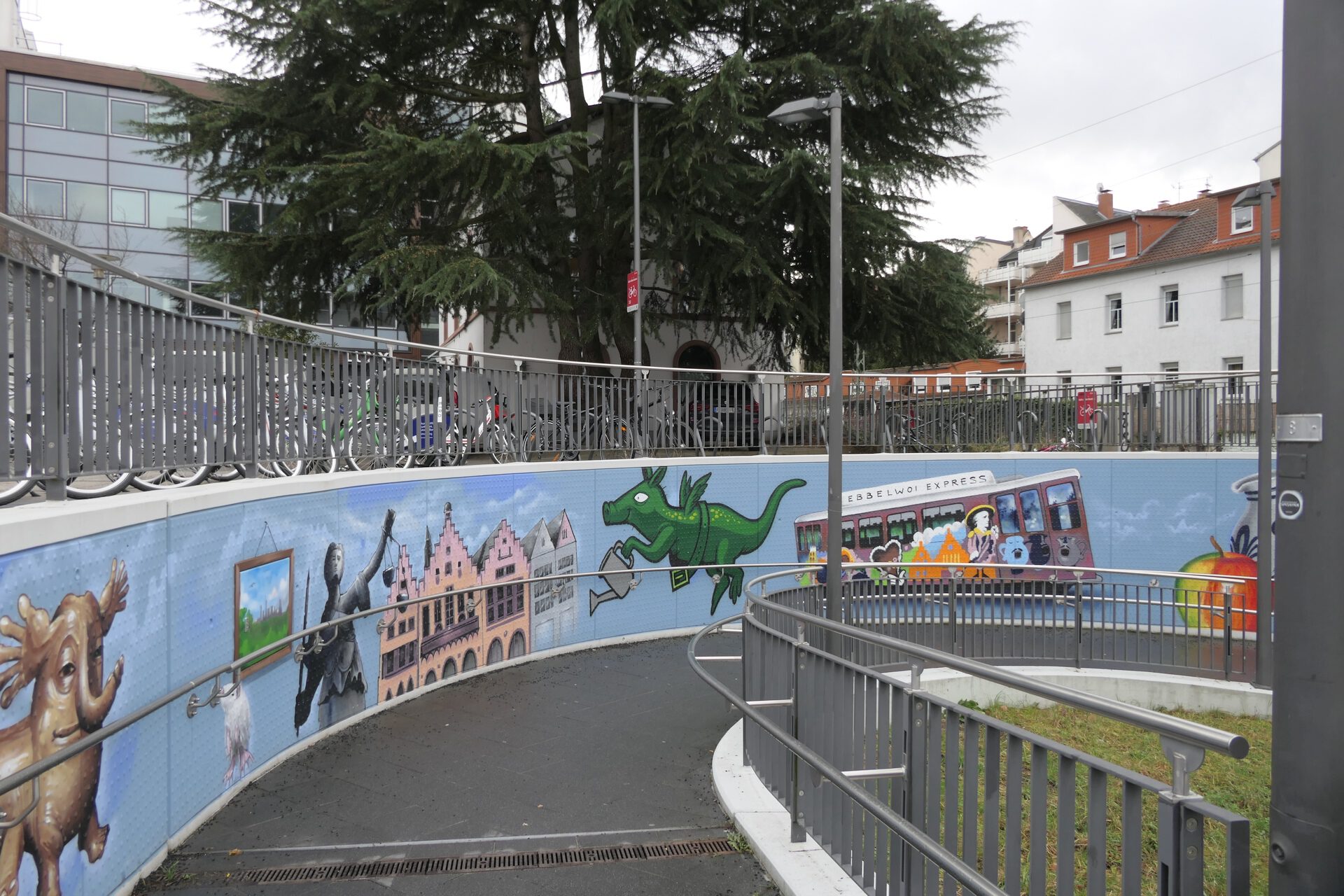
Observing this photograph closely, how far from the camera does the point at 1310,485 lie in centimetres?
296

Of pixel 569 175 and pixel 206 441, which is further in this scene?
pixel 569 175

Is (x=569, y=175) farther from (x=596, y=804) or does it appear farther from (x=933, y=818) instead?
(x=933, y=818)

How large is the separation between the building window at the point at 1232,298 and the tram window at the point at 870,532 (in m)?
28.2

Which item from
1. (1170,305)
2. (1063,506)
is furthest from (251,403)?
(1170,305)

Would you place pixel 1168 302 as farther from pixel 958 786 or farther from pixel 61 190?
pixel 61 190

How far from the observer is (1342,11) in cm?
296

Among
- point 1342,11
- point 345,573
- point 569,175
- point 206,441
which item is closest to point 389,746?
point 345,573

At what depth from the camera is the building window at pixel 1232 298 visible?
117 feet

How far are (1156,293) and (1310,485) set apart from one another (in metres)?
41.2

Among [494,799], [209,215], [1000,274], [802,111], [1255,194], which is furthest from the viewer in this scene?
[1000,274]

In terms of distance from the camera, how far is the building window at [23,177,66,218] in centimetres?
3709

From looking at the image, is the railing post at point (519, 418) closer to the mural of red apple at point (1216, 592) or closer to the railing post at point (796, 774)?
the railing post at point (796, 774)

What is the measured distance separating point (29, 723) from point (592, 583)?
8.30 meters

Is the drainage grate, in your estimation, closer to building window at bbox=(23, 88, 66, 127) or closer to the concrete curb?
the concrete curb
